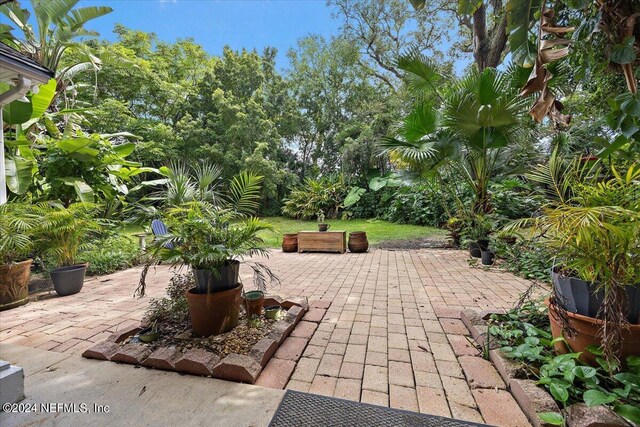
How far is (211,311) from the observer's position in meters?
1.96

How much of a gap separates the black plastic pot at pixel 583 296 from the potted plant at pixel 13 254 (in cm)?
481

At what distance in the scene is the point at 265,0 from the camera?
299 inches

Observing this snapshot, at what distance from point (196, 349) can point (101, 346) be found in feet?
2.44

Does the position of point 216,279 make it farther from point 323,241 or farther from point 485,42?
point 485,42

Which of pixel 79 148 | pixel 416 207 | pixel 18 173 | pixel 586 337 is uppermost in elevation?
pixel 79 148

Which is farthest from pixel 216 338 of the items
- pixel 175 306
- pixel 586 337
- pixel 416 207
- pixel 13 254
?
pixel 416 207

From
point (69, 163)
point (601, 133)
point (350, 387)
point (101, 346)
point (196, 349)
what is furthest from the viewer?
point (601, 133)

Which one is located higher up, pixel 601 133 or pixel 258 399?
pixel 601 133

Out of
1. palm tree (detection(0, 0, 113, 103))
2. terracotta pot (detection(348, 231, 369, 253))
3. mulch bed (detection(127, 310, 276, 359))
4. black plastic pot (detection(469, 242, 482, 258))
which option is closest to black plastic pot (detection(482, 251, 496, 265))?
black plastic pot (detection(469, 242, 482, 258))

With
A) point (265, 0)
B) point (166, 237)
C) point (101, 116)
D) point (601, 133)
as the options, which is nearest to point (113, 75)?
point (101, 116)

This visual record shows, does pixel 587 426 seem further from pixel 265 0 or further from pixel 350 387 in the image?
pixel 265 0

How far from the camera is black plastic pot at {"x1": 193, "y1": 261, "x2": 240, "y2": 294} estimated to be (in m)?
1.96

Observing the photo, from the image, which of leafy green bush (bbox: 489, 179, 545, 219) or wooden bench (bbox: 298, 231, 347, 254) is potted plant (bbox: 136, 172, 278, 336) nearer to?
wooden bench (bbox: 298, 231, 347, 254)

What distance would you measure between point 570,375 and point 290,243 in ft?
18.0
